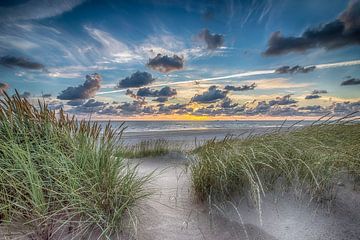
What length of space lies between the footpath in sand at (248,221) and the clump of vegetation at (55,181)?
1.05ft

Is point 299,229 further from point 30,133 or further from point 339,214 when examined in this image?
point 30,133

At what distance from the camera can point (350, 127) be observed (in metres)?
5.14

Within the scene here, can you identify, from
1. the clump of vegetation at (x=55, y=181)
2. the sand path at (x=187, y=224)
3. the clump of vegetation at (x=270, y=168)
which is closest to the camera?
the clump of vegetation at (x=55, y=181)

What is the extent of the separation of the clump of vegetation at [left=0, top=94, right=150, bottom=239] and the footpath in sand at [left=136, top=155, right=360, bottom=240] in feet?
1.05

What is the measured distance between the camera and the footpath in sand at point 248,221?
2.79 metres

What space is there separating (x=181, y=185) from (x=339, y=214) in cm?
177

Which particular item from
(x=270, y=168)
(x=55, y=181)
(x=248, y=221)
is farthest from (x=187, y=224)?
(x=55, y=181)

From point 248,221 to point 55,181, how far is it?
1838 millimetres

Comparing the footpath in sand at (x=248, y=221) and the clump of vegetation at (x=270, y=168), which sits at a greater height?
the clump of vegetation at (x=270, y=168)

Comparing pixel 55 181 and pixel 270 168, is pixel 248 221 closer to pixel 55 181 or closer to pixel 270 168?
pixel 270 168

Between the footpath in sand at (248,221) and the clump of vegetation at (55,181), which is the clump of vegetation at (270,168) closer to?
the footpath in sand at (248,221)

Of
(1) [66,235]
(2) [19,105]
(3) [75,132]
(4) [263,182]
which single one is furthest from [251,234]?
(2) [19,105]

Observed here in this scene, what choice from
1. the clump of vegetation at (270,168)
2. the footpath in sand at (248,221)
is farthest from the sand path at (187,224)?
the clump of vegetation at (270,168)

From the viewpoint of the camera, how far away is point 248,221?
2.94 m
